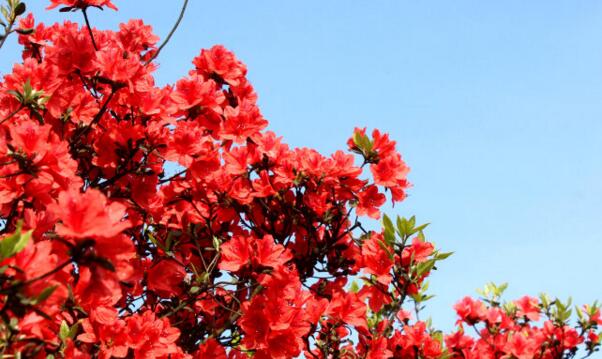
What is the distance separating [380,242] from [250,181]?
807 mm

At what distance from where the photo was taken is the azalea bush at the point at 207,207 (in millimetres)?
3057

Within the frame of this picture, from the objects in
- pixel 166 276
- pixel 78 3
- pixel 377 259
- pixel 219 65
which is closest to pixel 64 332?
pixel 166 276

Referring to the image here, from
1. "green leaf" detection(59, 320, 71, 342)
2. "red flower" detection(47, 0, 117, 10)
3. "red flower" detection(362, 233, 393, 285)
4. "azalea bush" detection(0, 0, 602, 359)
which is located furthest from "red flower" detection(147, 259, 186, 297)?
"red flower" detection(47, 0, 117, 10)

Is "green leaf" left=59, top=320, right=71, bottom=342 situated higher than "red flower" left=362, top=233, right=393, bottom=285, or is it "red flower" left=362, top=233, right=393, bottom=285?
"red flower" left=362, top=233, right=393, bottom=285

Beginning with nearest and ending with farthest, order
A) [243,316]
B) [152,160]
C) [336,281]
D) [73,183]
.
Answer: [73,183] < [243,316] < [152,160] < [336,281]

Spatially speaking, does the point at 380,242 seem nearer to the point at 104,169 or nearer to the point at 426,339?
the point at 426,339

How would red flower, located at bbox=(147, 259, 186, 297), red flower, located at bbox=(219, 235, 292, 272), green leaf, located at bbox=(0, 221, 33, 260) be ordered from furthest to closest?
red flower, located at bbox=(147, 259, 186, 297)
red flower, located at bbox=(219, 235, 292, 272)
green leaf, located at bbox=(0, 221, 33, 260)

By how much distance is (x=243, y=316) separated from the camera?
10.6 feet

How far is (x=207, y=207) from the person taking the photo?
367 centimetres

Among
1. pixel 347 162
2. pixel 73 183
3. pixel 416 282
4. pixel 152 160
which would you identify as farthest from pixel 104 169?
pixel 416 282

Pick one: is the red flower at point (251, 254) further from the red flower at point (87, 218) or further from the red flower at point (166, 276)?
the red flower at point (87, 218)

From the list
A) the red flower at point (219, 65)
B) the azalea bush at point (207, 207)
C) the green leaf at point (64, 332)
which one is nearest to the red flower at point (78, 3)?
the azalea bush at point (207, 207)

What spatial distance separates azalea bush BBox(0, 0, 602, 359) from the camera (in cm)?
306

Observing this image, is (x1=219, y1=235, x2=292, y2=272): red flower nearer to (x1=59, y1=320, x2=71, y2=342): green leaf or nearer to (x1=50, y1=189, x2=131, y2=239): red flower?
(x1=59, y1=320, x2=71, y2=342): green leaf
